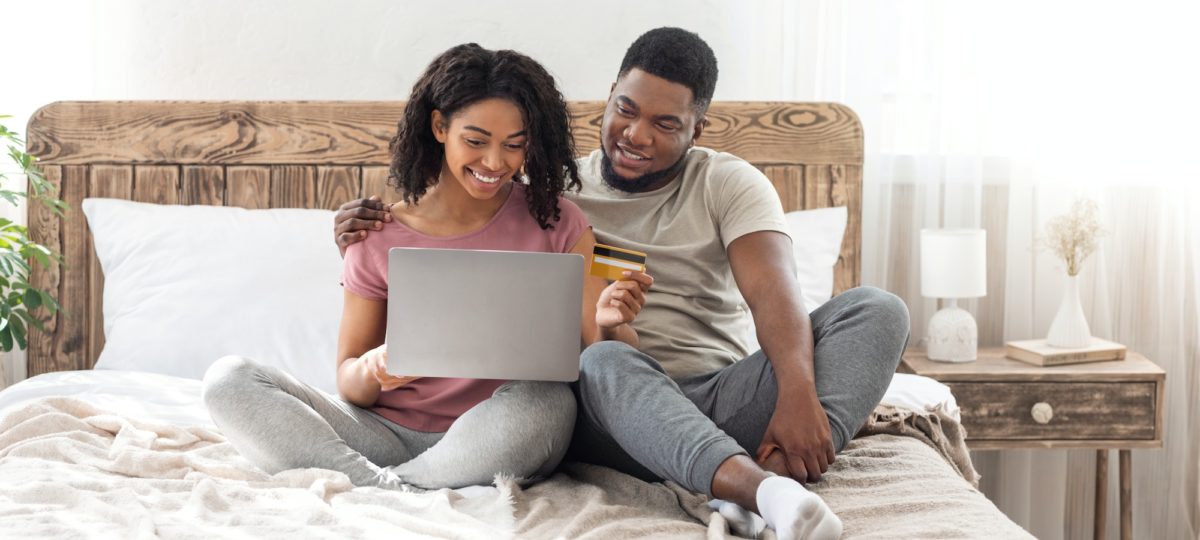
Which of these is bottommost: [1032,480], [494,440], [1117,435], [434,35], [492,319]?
[1032,480]

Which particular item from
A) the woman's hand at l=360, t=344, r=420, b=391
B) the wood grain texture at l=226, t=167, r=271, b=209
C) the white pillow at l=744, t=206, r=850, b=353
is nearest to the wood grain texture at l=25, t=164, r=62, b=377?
the wood grain texture at l=226, t=167, r=271, b=209

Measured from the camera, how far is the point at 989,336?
260cm

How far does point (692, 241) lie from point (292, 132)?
1069 mm

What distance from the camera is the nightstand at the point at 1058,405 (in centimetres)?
225

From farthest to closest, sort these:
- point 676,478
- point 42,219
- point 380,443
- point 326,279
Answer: point 42,219, point 326,279, point 380,443, point 676,478

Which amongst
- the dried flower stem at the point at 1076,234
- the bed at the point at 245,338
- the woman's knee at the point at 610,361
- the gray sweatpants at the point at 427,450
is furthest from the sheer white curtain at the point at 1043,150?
→ the gray sweatpants at the point at 427,450

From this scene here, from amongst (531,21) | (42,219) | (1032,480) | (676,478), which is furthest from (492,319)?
(1032,480)

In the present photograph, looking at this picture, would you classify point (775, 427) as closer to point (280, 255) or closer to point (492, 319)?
point (492, 319)

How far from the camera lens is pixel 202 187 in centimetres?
240

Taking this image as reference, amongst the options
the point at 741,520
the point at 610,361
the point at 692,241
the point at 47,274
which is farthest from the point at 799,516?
the point at 47,274

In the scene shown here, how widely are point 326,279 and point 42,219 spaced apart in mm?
722

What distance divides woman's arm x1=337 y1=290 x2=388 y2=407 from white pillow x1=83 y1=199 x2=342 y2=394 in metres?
0.39

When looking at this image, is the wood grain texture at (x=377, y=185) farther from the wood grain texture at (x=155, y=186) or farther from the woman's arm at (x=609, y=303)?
the woman's arm at (x=609, y=303)

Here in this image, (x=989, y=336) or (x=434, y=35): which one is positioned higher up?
(x=434, y=35)
